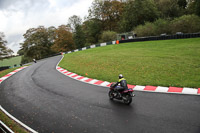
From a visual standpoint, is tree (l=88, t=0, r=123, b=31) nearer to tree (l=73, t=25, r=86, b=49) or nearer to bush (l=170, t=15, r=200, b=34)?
tree (l=73, t=25, r=86, b=49)

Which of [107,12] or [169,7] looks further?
[107,12]

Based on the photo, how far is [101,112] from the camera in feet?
23.0

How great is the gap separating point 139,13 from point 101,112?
137 ft

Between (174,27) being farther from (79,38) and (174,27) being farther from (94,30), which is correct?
(79,38)

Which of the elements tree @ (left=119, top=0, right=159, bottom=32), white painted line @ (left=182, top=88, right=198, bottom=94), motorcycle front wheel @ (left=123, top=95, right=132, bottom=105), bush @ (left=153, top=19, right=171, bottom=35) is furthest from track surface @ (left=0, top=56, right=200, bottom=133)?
tree @ (left=119, top=0, right=159, bottom=32)

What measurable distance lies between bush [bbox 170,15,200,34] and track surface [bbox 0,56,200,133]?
26.8 m

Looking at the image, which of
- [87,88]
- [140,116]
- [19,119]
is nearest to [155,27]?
[87,88]

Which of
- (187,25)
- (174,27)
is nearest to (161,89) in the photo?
(187,25)

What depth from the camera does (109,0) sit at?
174 ft

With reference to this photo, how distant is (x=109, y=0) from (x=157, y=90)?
5147 centimetres

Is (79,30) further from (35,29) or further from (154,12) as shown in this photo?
(154,12)

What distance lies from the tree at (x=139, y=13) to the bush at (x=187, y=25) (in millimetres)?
12824

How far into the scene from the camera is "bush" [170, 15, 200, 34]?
28266 millimetres

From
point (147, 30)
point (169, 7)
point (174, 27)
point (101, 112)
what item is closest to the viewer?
point (101, 112)
